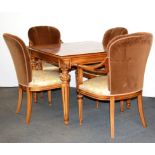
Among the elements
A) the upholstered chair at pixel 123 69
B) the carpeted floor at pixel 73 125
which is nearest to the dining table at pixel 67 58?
the upholstered chair at pixel 123 69

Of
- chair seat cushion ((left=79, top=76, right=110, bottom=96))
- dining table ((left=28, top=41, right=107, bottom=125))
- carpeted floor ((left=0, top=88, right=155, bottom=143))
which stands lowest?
carpeted floor ((left=0, top=88, right=155, bottom=143))

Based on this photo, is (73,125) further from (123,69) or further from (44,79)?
(123,69)

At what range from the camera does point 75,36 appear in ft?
13.5

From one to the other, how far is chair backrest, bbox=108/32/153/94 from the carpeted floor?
0.44 metres

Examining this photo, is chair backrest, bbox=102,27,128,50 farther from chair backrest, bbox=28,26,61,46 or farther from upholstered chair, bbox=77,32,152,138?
upholstered chair, bbox=77,32,152,138

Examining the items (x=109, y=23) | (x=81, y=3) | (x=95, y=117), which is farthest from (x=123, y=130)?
(x=81, y=3)

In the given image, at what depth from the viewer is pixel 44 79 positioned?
2873 millimetres

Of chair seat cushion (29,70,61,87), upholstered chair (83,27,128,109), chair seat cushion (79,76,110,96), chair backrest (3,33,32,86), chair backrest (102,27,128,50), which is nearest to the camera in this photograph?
chair seat cushion (79,76,110,96)

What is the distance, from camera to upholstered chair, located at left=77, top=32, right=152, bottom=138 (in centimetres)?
228

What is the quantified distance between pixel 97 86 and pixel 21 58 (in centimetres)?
79

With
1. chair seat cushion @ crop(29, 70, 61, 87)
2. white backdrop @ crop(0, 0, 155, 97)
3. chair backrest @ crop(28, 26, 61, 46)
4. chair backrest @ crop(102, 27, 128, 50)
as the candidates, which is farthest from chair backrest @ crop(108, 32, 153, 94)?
chair backrest @ crop(28, 26, 61, 46)

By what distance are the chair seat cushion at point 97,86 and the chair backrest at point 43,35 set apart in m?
1.30

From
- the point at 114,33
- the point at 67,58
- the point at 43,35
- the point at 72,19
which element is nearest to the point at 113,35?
the point at 114,33

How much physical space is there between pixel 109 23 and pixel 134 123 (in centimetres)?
156
